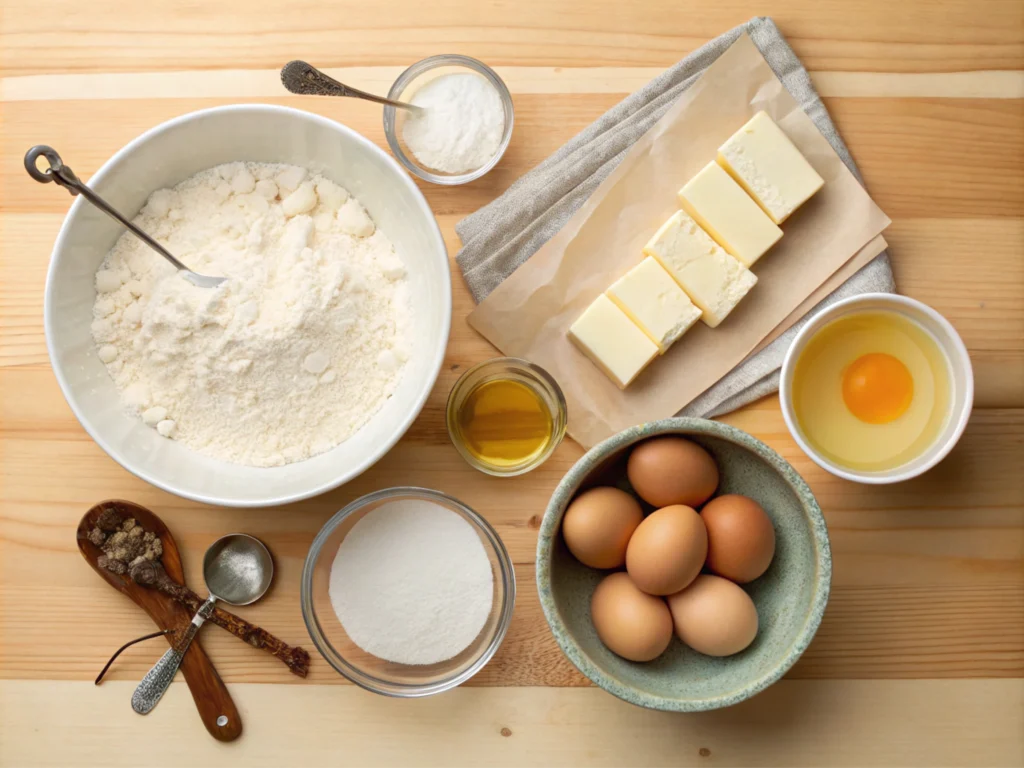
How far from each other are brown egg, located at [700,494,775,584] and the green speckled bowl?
5cm

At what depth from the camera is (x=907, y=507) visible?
4.32ft

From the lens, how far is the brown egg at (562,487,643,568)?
1088mm

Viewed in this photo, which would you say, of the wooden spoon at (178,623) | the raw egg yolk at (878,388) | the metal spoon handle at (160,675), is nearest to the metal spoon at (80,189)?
the wooden spoon at (178,623)

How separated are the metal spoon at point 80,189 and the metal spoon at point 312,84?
1.03 feet

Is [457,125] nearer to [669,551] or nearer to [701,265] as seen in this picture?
[701,265]

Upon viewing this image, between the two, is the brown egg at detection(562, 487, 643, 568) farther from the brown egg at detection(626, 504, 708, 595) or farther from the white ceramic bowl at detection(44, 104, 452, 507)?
the white ceramic bowl at detection(44, 104, 452, 507)

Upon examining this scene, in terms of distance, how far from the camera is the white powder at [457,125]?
1296mm

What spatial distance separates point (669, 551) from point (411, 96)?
874mm

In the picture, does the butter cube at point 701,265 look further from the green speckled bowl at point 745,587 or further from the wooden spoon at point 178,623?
the wooden spoon at point 178,623

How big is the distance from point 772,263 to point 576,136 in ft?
1.32

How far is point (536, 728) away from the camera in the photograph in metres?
1.28

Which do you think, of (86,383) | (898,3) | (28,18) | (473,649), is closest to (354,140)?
(86,383)

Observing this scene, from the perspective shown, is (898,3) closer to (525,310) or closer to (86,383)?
(525,310)

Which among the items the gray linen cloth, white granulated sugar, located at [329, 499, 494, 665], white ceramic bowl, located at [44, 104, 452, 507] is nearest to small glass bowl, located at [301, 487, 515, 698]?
white granulated sugar, located at [329, 499, 494, 665]
